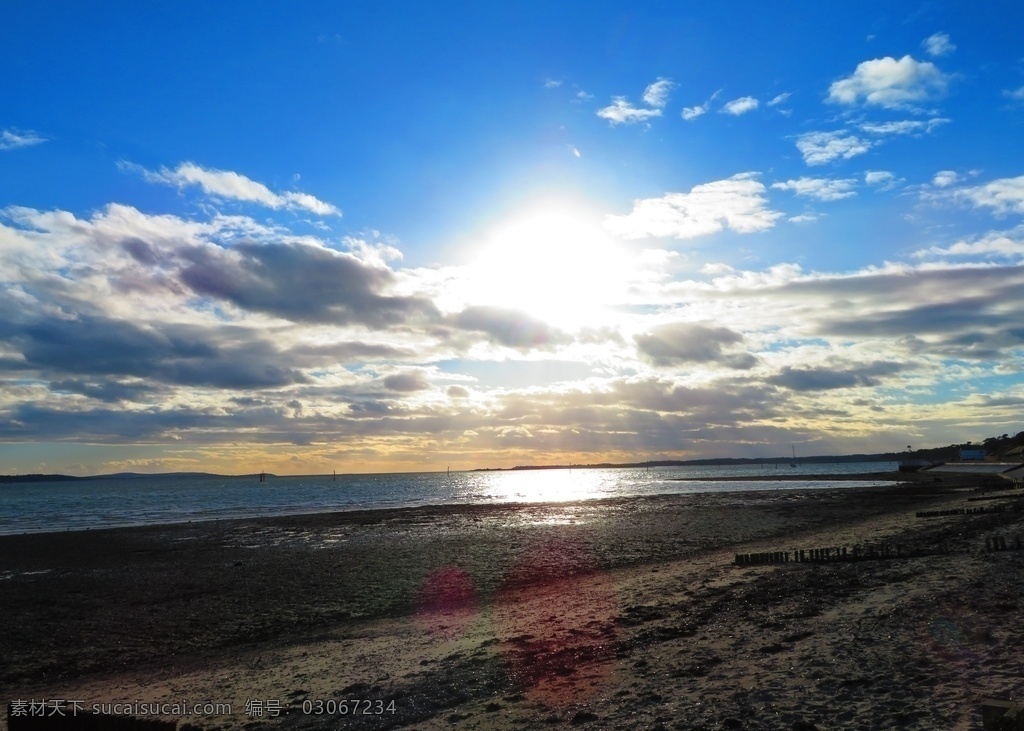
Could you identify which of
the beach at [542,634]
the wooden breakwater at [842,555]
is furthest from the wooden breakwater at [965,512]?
the wooden breakwater at [842,555]

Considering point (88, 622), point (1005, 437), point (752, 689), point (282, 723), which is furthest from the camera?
point (1005, 437)

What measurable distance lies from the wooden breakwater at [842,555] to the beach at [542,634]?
0.34m

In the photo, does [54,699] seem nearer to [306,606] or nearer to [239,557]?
[306,606]

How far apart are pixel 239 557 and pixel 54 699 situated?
78.4ft

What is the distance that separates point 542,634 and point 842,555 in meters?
13.9

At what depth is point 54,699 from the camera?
1524cm

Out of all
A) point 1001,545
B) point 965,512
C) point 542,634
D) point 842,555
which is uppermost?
point 1001,545

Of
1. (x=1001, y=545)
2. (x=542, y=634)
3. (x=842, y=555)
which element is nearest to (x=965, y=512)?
(x=1001, y=545)

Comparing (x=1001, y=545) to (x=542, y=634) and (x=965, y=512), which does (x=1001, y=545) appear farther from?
(x=965, y=512)

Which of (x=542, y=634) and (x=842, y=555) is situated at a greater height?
(x=842, y=555)

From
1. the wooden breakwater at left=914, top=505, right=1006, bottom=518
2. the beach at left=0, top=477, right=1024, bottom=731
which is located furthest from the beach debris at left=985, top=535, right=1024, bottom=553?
the wooden breakwater at left=914, top=505, right=1006, bottom=518

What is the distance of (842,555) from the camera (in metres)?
25.3

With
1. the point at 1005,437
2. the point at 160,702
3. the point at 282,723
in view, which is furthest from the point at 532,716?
the point at 1005,437

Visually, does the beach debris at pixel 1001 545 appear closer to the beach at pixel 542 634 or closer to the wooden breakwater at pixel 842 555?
the beach at pixel 542 634
